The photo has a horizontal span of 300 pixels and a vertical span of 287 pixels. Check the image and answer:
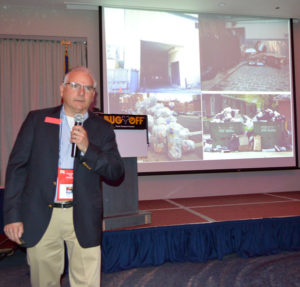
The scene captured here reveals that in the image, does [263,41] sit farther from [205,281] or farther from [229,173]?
[205,281]

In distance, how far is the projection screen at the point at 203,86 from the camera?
17.0 ft

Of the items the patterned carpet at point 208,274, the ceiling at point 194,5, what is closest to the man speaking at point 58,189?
the patterned carpet at point 208,274

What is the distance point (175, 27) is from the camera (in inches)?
212

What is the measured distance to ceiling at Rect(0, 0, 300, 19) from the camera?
16.4 feet

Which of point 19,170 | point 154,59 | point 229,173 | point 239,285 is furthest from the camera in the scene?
point 229,173

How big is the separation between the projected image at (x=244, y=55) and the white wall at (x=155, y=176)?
2.05ft

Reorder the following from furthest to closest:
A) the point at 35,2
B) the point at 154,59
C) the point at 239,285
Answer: the point at 154,59, the point at 35,2, the point at 239,285

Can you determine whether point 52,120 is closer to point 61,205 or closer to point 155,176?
point 61,205

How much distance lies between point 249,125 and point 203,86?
1041 mm

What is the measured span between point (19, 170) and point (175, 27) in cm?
453

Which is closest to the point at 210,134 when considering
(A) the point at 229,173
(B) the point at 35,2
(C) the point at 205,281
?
(A) the point at 229,173

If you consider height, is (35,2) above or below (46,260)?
above

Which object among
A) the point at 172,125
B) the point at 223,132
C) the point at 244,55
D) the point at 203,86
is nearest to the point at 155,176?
the point at 172,125

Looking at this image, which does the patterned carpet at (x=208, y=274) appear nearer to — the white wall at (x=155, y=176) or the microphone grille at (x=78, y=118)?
the microphone grille at (x=78, y=118)
